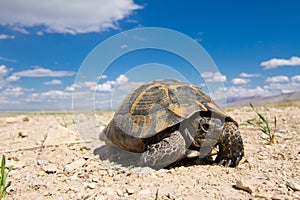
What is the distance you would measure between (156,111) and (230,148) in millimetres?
1331

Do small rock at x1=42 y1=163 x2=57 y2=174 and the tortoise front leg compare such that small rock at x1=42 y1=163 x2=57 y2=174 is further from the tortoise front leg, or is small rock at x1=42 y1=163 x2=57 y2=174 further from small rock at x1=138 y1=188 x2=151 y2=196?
the tortoise front leg

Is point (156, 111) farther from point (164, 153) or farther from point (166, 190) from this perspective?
point (166, 190)

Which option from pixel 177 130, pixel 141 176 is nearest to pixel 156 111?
pixel 177 130

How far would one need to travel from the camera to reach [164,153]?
3951 mm

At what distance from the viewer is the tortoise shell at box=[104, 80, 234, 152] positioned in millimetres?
4297

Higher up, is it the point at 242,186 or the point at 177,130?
the point at 177,130

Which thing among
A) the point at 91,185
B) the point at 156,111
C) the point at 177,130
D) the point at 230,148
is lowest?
the point at 91,185

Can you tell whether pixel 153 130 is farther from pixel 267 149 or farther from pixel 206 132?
pixel 267 149

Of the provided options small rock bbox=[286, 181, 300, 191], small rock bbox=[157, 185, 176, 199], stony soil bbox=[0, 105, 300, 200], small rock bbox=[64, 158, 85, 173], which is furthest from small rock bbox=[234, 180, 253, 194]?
small rock bbox=[64, 158, 85, 173]

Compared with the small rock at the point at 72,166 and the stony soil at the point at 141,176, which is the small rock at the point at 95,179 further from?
the small rock at the point at 72,166

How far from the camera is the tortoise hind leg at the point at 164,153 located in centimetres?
396

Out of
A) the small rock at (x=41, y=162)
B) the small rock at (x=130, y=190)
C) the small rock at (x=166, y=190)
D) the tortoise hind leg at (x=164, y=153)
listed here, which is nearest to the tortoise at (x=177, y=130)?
the tortoise hind leg at (x=164, y=153)

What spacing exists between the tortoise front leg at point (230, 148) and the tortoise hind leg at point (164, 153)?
0.74 m

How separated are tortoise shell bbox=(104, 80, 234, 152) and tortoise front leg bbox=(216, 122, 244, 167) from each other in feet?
1.01
